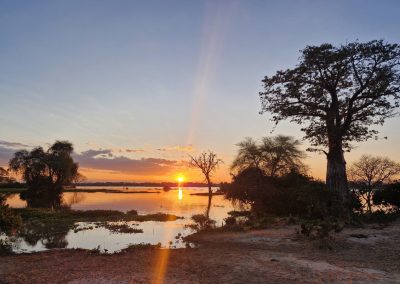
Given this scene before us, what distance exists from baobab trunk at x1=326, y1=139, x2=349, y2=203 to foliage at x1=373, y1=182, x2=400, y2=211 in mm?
4568

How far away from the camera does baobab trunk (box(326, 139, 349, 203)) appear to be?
28531mm

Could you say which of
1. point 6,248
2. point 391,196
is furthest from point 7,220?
point 391,196

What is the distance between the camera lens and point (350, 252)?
1688 centimetres

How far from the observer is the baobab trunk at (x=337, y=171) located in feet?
93.6

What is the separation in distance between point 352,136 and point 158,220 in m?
17.9

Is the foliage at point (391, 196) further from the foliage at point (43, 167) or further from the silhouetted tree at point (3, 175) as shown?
the silhouetted tree at point (3, 175)

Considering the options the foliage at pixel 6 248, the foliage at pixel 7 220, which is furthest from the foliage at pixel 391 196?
the foliage at pixel 6 248

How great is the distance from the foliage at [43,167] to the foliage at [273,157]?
41062 mm

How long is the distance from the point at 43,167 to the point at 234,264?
7703 cm

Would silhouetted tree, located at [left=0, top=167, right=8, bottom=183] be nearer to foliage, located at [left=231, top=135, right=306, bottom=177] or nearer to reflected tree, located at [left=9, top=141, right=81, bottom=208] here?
reflected tree, located at [left=9, top=141, right=81, bottom=208]

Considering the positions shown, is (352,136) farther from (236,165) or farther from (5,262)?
(236,165)

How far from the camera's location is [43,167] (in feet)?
272

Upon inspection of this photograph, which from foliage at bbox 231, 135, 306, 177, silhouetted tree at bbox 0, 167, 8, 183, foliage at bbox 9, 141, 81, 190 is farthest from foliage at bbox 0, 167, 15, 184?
foliage at bbox 231, 135, 306, 177

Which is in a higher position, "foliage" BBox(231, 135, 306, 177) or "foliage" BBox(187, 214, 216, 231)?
"foliage" BBox(231, 135, 306, 177)
